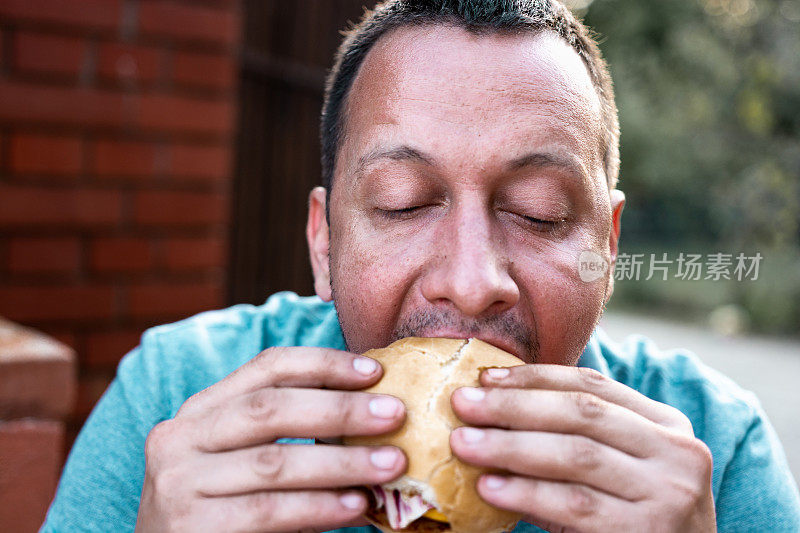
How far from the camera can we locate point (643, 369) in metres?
2.35

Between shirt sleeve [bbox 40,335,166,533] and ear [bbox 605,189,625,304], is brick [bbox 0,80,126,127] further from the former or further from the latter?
ear [bbox 605,189,625,304]

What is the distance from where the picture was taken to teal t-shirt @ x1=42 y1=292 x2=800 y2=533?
1912 millimetres

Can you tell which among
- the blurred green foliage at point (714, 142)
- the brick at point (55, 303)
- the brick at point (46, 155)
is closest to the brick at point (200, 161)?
the brick at point (46, 155)

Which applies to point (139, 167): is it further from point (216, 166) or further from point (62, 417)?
point (62, 417)

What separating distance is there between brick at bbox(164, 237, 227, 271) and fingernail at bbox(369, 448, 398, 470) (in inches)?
88.5

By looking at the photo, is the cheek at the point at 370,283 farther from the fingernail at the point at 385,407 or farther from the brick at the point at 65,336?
the brick at the point at 65,336

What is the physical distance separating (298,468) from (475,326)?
0.49 metres

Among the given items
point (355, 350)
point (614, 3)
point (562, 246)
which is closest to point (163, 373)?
point (355, 350)

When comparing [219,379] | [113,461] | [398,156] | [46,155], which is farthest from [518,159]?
[46,155]

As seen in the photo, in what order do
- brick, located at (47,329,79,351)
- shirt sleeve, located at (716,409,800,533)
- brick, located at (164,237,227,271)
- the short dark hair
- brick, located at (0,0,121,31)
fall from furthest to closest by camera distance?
brick, located at (164,237,227,271), brick, located at (47,329,79,351), brick, located at (0,0,121,31), shirt sleeve, located at (716,409,800,533), the short dark hair

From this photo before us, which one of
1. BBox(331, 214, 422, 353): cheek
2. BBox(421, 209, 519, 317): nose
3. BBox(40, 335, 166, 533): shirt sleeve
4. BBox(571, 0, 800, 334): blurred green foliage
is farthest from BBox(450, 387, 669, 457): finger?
BBox(571, 0, 800, 334): blurred green foliage

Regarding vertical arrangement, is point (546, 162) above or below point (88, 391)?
above

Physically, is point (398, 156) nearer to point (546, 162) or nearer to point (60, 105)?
point (546, 162)

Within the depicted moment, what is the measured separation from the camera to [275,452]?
1.31 m
